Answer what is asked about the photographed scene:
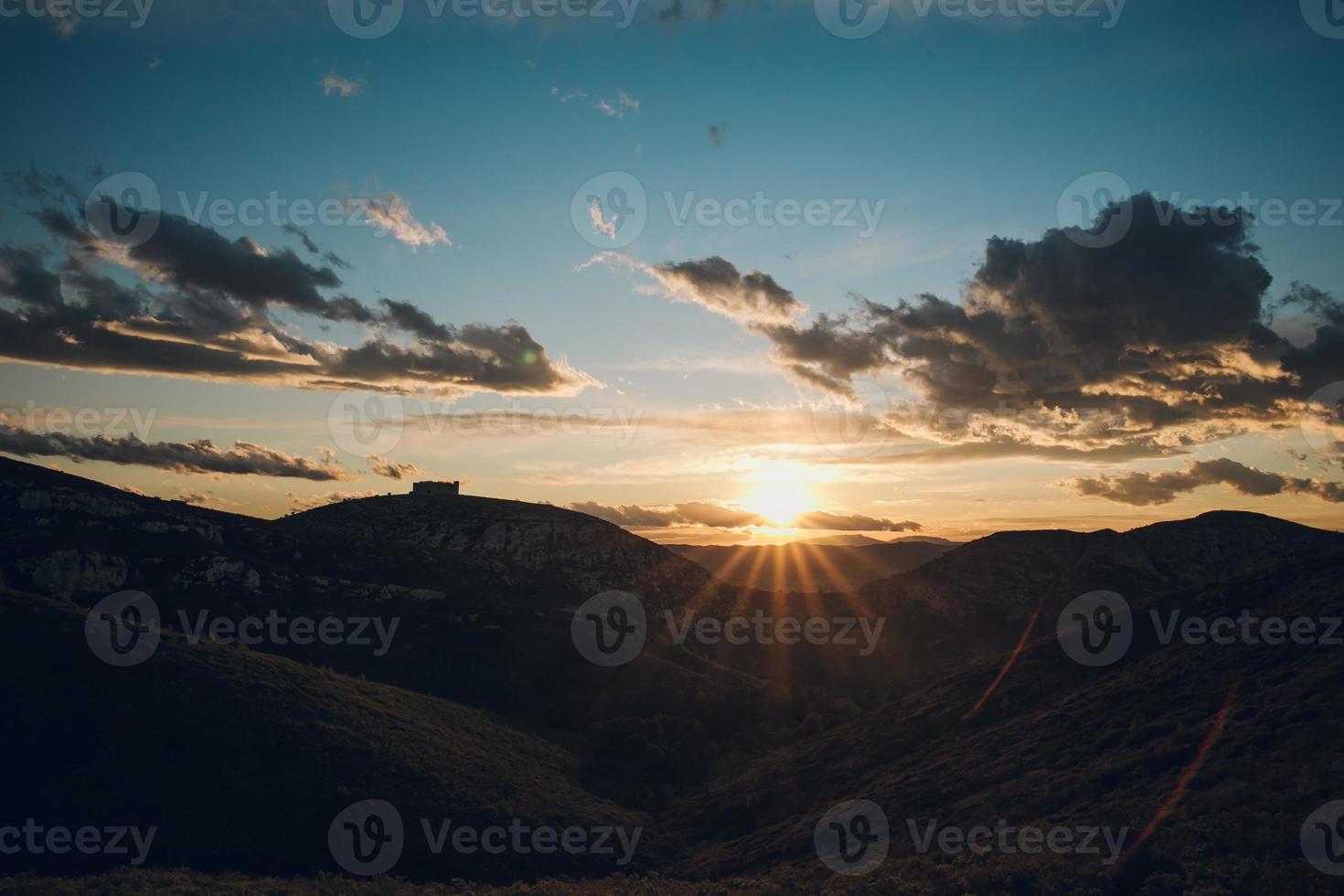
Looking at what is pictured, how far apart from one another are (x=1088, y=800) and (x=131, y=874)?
45.7m

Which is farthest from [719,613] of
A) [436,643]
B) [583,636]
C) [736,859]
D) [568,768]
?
[736,859]

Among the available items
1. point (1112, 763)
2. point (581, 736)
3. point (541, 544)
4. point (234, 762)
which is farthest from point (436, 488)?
point (1112, 763)

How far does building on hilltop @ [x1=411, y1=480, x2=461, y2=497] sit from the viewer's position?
179625 millimetres

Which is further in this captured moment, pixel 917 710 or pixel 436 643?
pixel 436 643

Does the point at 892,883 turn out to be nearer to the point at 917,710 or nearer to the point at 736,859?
the point at 736,859

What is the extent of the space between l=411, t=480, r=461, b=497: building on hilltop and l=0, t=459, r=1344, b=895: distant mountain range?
70896 mm

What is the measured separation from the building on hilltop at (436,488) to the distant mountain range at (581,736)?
70.9 meters

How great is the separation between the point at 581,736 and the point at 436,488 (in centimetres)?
12363

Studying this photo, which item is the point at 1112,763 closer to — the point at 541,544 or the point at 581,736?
the point at 581,736

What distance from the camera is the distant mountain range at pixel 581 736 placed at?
31.1m

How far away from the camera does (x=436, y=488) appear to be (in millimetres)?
183000

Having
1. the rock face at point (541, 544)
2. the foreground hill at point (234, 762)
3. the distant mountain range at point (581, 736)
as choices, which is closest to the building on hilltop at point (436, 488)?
the rock face at point (541, 544)

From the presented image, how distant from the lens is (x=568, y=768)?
6291cm

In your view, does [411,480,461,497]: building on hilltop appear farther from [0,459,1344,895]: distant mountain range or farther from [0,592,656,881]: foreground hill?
[0,592,656,881]: foreground hill
